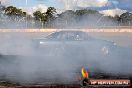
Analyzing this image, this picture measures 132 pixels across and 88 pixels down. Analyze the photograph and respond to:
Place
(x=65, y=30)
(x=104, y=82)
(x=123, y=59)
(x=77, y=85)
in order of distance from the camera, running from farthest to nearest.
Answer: (x=65, y=30), (x=123, y=59), (x=77, y=85), (x=104, y=82)

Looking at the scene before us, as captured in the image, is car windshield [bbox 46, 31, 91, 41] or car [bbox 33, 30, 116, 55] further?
car windshield [bbox 46, 31, 91, 41]

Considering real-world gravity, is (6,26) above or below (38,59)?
above

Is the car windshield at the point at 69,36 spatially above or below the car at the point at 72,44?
above

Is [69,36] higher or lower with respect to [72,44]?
higher

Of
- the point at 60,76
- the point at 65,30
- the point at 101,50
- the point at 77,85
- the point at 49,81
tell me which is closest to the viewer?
the point at 77,85

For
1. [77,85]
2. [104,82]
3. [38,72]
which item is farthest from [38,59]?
[104,82]

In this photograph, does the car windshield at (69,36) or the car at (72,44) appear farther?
the car windshield at (69,36)

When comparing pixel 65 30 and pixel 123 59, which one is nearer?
pixel 123 59

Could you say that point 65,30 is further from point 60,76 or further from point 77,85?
point 77,85

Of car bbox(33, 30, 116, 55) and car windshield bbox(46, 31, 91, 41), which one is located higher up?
car windshield bbox(46, 31, 91, 41)

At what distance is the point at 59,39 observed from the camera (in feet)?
38.2

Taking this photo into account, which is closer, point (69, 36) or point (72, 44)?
point (72, 44)

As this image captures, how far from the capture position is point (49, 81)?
21.6ft

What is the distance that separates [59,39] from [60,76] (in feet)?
15.1
